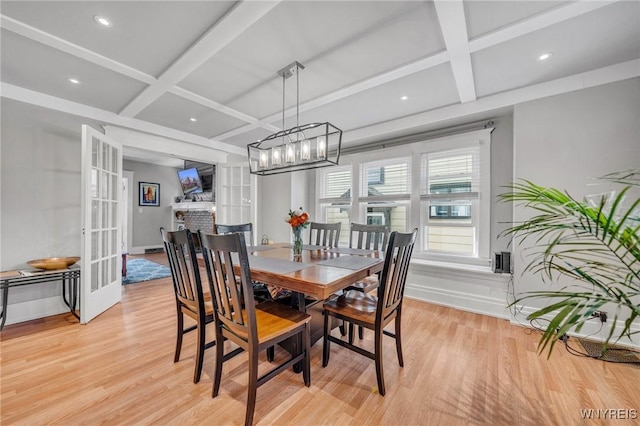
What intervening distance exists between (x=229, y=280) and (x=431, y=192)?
3.08 metres

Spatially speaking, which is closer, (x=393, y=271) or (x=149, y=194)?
(x=393, y=271)

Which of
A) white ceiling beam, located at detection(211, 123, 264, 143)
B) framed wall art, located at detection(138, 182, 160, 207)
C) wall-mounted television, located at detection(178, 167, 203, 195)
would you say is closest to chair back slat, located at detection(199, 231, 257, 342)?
white ceiling beam, located at detection(211, 123, 264, 143)

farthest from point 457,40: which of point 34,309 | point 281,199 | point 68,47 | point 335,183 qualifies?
point 34,309

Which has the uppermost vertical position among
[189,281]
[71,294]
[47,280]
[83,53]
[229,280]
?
[83,53]

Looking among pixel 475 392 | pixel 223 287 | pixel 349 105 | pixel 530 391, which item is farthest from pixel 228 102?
pixel 530 391

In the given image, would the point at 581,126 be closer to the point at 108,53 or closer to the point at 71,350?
the point at 108,53

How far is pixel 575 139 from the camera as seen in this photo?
2.52 m

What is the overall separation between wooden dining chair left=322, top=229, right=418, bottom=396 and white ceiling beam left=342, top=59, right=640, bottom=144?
6.69 ft

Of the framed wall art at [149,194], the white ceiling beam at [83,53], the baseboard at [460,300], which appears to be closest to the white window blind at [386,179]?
the baseboard at [460,300]

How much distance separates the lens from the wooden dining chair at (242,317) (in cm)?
145

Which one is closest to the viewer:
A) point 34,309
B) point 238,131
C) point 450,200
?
point 34,309

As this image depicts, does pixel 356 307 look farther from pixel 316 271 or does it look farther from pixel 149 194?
pixel 149 194

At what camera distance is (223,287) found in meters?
1.54

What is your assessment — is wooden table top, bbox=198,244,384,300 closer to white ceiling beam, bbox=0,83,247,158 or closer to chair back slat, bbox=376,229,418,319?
chair back slat, bbox=376,229,418,319
